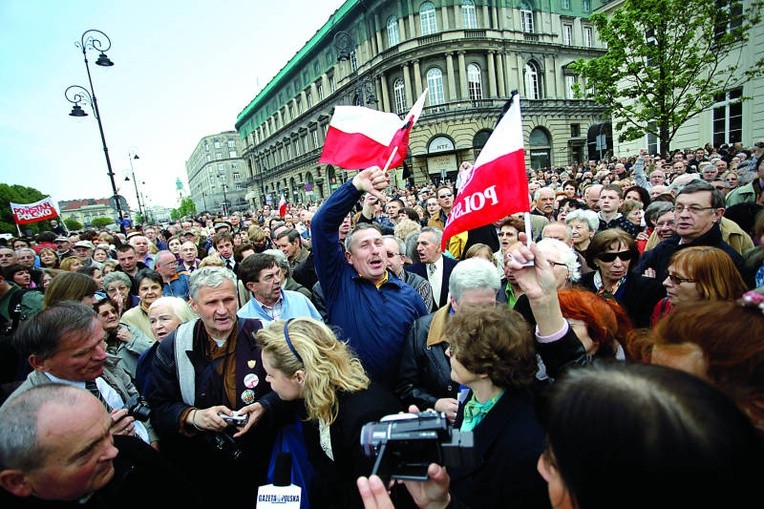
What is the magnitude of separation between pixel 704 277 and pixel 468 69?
104ft

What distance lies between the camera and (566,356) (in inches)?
66.2

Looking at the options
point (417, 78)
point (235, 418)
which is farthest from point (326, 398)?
point (417, 78)

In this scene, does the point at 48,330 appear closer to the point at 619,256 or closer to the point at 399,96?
the point at 619,256

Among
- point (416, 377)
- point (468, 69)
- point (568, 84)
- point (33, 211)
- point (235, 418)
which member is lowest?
point (416, 377)

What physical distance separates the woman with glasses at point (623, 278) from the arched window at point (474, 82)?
97.4 feet

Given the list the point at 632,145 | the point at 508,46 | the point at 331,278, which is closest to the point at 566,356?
the point at 331,278

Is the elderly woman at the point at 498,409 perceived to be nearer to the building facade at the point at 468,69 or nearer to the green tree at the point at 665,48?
the green tree at the point at 665,48

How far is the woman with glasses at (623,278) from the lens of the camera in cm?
308

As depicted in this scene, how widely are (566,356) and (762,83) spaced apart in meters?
24.2

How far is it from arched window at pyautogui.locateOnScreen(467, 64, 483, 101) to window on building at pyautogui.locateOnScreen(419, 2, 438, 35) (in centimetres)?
413

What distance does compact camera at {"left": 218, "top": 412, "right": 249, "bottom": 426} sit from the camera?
7.09 feet

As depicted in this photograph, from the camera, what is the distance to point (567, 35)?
112ft

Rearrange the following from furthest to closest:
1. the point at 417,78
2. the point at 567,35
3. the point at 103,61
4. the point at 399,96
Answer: the point at 567,35
the point at 399,96
the point at 417,78
the point at 103,61

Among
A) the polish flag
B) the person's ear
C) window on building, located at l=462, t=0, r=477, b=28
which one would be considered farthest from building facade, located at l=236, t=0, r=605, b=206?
the person's ear
